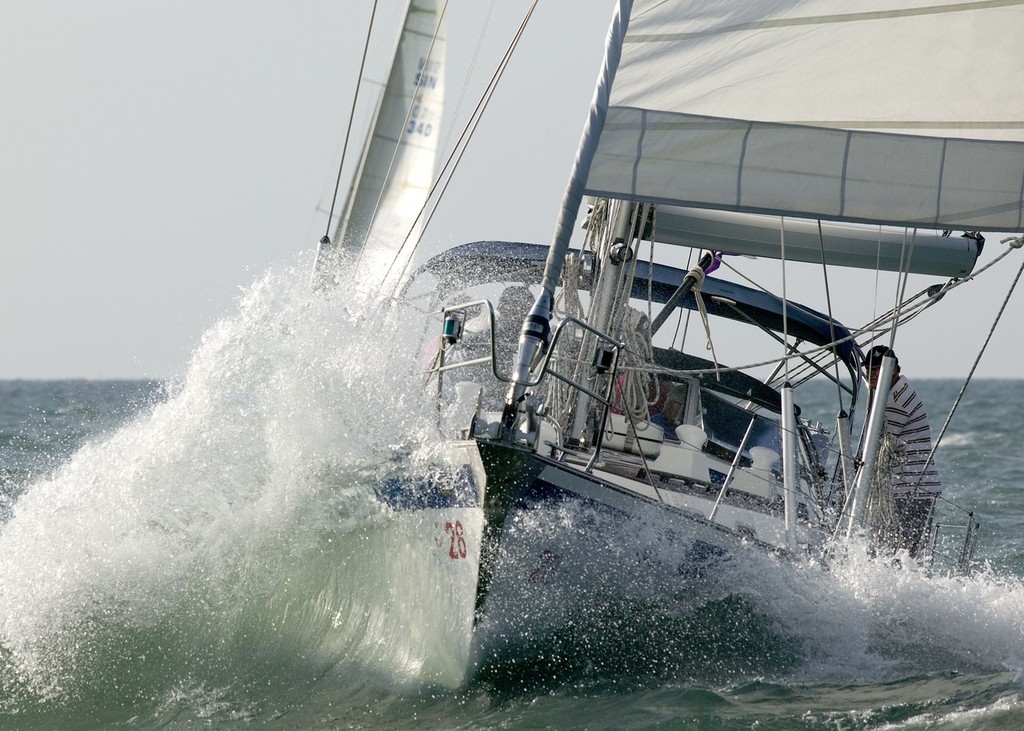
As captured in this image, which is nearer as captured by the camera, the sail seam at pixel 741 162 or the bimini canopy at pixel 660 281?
the sail seam at pixel 741 162

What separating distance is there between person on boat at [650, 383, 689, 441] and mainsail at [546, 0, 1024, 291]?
1.89 metres

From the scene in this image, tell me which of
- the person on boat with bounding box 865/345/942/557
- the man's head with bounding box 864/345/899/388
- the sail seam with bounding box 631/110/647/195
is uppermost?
the sail seam with bounding box 631/110/647/195

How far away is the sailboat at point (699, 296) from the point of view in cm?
551

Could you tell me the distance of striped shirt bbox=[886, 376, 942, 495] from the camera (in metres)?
A: 7.75

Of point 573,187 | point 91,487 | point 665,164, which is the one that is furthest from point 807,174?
point 91,487

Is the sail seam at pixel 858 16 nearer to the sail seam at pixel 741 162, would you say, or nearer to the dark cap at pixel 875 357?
the sail seam at pixel 741 162

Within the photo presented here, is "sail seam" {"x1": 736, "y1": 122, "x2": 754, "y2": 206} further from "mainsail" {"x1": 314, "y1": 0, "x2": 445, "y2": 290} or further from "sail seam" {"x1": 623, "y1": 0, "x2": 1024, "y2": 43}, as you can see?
"mainsail" {"x1": 314, "y1": 0, "x2": 445, "y2": 290}

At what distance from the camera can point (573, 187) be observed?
620 cm

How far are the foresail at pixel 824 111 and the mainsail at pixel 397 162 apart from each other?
638 centimetres

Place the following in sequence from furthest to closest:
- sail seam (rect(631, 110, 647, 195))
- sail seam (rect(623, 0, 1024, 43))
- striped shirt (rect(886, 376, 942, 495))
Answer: striped shirt (rect(886, 376, 942, 495)) → sail seam (rect(623, 0, 1024, 43)) → sail seam (rect(631, 110, 647, 195))

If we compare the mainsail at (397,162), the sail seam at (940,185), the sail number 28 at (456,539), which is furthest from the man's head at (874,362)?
the mainsail at (397,162)

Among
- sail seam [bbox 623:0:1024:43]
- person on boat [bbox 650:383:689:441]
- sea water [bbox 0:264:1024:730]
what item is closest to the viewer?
sea water [bbox 0:264:1024:730]

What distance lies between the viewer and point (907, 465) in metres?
7.88

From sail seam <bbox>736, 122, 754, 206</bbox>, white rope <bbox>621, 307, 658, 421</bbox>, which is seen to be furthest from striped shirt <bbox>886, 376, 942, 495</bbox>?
sail seam <bbox>736, 122, 754, 206</bbox>
